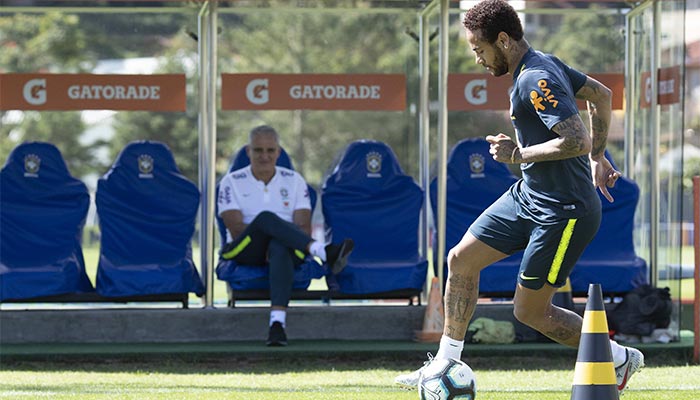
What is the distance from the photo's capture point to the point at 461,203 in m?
11.1

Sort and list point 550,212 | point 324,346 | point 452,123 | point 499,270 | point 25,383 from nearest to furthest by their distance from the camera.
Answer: point 550,212
point 25,383
point 324,346
point 499,270
point 452,123

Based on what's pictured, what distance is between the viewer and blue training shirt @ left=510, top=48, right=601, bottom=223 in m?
6.10

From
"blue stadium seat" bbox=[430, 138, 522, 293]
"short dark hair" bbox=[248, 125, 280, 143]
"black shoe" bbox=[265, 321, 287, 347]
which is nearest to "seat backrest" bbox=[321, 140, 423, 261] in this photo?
"blue stadium seat" bbox=[430, 138, 522, 293]

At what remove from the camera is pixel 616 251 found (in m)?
11.0

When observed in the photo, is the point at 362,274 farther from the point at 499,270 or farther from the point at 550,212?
the point at 550,212

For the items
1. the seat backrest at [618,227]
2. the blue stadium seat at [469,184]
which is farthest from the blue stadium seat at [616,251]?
the blue stadium seat at [469,184]

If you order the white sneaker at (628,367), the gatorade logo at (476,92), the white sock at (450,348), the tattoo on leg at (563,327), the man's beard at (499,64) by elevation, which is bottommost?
the white sneaker at (628,367)

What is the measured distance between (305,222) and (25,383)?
3.19m

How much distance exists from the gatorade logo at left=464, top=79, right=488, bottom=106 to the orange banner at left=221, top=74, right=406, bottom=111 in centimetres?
53

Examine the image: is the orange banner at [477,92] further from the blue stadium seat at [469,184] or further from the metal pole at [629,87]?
the metal pole at [629,87]

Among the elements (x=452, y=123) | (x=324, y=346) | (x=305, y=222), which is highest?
(x=452, y=123)

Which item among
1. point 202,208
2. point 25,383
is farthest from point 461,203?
point 25,383

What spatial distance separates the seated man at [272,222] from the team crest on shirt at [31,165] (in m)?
1.48

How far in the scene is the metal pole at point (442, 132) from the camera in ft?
34.8
